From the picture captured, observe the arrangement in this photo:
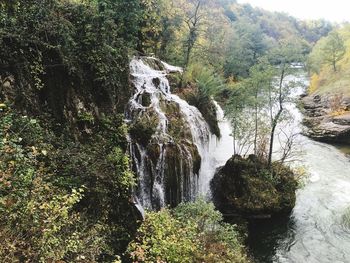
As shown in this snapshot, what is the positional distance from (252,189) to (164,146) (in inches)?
279

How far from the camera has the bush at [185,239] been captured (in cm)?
1170

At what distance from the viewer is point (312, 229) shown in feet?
71.9

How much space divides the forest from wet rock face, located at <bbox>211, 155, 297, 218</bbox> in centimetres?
7

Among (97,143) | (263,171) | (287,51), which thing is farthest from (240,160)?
(97,143)

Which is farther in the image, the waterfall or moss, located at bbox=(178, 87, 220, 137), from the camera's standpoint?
moss, located at bbox=(178, 87, 220, 137)

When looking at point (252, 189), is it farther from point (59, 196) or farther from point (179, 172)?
point (59, 196)

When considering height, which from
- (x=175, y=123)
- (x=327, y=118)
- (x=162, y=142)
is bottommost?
(x=162, y=142)

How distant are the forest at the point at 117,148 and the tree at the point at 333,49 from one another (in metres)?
34.6

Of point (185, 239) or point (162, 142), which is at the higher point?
point (162, 142)

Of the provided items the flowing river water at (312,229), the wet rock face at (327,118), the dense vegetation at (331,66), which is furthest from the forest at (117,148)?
the dense vegetation at (331,66)

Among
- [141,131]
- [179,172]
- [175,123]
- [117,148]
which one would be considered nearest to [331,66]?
[175,123]

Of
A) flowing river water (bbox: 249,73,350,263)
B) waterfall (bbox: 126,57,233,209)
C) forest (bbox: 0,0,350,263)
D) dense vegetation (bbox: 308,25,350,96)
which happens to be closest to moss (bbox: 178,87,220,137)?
forest (bbox: 0,0,350,263)

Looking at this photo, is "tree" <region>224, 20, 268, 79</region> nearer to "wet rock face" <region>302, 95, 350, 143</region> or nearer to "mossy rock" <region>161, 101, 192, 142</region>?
"wet rock face" <region>302, 95, 350, 143</region>

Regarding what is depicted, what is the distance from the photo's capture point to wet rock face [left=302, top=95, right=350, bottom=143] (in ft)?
131
